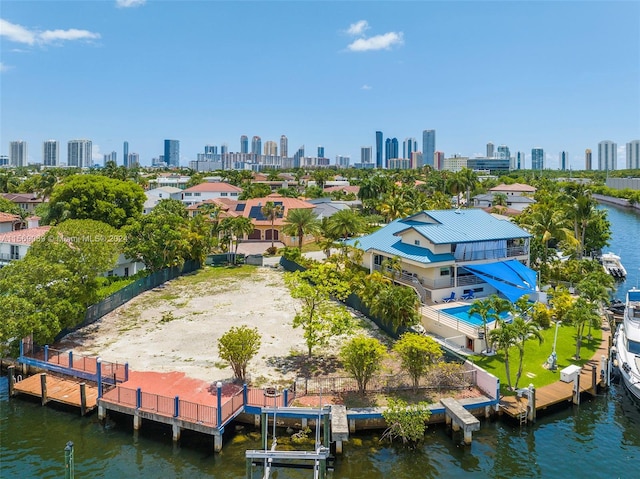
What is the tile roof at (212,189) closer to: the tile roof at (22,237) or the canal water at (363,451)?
the tile roof at (22,237)

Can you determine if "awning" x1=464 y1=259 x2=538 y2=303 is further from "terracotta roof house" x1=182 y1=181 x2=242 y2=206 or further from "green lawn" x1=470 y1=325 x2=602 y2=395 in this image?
"terracotta roof house" x1=182 y1=181 x2=242 y2=206

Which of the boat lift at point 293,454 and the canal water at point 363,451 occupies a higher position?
the boat lift at point 293,454

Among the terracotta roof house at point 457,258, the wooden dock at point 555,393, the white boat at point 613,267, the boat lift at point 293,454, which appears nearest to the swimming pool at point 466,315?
the terracotta roof house at point 457,258

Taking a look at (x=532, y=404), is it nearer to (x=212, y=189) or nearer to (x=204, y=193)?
(x=204, y=193)

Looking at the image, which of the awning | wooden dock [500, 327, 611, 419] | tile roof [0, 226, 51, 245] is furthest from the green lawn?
tile roof [0, 226, 51, 245]

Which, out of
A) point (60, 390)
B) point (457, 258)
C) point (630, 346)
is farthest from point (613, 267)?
point (60, 390)

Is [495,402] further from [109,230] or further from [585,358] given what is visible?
[109,230]
